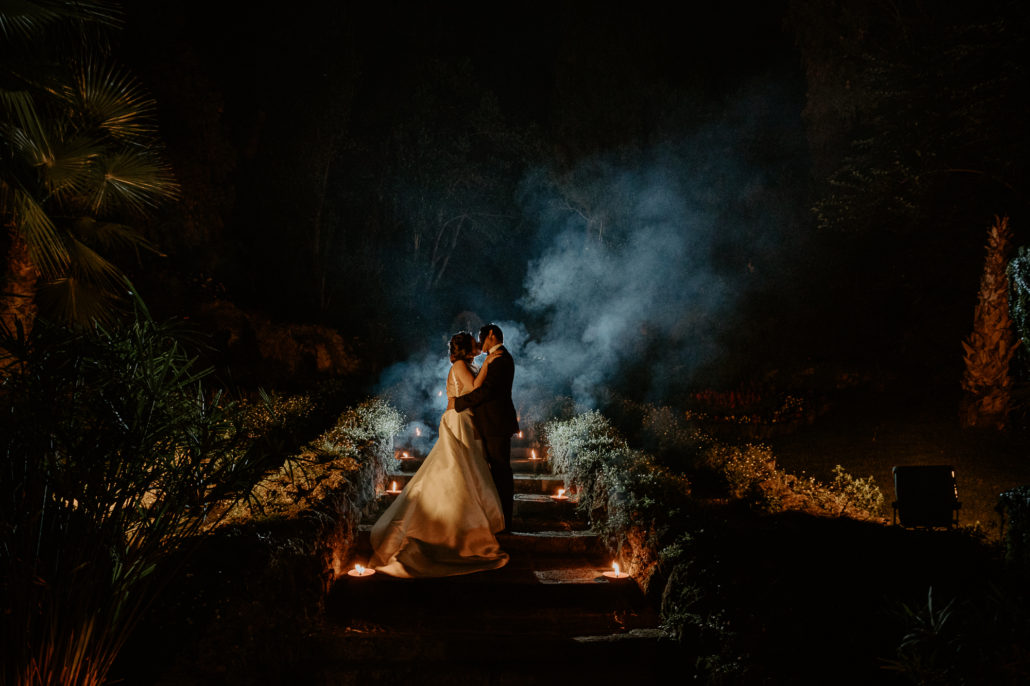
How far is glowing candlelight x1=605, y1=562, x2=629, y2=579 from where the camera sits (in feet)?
18.0

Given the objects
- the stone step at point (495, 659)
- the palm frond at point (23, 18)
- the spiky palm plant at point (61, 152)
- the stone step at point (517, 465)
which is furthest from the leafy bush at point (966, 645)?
the palm frond at point (23, 18)

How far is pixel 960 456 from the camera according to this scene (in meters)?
9.62

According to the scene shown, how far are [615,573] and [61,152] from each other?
6.63 meters

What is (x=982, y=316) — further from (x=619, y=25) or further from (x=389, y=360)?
(x=389, y=360)

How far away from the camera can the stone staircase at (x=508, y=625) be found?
13.5ft

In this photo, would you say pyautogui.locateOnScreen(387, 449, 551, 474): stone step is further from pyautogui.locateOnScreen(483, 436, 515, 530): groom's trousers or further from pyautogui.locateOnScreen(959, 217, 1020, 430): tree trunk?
pyautogui.locateOnScreen(959, 217, 1020, 430): tree trunk

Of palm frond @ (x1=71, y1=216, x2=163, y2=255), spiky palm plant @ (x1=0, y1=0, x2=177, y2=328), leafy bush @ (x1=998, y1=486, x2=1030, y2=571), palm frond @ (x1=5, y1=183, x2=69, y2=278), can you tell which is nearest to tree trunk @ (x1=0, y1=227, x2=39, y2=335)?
spiky palm plant @ (x1=0, y1=0, x2=177, y2=328)

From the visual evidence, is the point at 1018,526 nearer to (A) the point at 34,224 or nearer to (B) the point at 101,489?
(B) the point at 101,489

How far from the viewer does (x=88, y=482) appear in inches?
117

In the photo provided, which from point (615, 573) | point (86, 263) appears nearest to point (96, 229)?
point (86, 263)

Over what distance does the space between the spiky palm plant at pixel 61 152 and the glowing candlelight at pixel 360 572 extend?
3288mm

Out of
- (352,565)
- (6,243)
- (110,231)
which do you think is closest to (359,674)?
(352,565)

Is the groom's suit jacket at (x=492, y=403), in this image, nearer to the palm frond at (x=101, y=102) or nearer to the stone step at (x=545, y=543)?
the stone step at (x=545, y=543)

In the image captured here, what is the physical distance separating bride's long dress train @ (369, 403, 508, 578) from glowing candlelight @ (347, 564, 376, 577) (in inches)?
3.5
